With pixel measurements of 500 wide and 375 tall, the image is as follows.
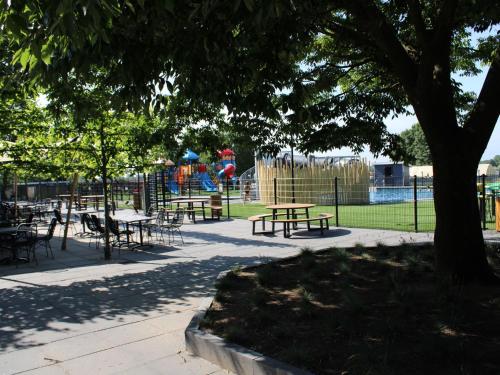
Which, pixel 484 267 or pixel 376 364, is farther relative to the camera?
pixel 484 267

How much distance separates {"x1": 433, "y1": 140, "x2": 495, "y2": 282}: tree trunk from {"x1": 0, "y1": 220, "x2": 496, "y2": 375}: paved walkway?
327cm

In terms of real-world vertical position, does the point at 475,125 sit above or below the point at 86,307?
above

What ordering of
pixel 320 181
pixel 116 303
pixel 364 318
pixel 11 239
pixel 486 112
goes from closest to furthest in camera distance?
pixel 364 318 < pixel 486 112 < pixel 116 303 < pixel 11 239 < pixel 320 181

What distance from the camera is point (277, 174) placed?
97.1 ft

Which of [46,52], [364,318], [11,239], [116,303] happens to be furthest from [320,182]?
[46,52]

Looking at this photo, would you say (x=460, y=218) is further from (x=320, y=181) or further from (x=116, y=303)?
(x=320, y=181)

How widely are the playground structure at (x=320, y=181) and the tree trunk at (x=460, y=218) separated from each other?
1908 cm

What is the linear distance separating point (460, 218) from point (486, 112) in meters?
1.30

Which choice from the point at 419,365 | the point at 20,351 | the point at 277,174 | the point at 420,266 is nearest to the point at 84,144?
the point at 20,351

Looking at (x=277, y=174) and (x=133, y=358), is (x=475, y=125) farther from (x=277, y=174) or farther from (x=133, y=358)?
(x=277, y=174)

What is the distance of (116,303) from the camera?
714 centimetres

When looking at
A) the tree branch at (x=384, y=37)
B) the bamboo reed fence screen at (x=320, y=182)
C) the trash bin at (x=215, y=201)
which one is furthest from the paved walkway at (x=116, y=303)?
the bamboo reed fence screen at (x=320, y=182)

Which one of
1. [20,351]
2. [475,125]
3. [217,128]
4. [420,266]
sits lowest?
[20,351]

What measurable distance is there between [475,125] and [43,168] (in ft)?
34.3
